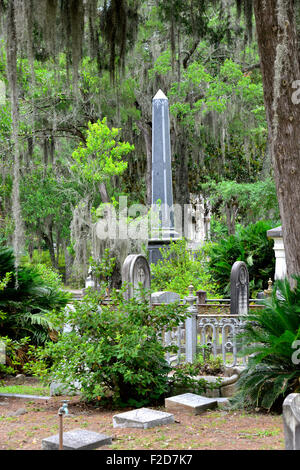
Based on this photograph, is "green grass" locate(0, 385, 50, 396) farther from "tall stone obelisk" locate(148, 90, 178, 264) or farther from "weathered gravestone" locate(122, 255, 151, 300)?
"tall stone obelisk" locate(148, 90, 178, 264)

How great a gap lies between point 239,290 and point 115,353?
5634 mm

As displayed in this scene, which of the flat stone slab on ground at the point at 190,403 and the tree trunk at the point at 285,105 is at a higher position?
the tree trunk at the point at 285,105

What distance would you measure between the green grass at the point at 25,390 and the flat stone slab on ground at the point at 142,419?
257cm

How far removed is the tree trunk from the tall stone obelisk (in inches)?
383

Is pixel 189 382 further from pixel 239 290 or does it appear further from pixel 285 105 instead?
pixel 239 290

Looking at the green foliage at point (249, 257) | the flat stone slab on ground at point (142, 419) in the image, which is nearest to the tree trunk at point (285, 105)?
the flat stone slab on ground at point (142, 419)

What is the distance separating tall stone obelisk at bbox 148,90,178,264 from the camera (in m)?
17.5

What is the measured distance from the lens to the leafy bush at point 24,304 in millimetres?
9602

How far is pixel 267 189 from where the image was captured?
2150cm

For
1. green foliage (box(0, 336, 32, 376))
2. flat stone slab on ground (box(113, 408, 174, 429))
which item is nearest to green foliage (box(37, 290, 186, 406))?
flat stone slab on ground (box(113, 408, 174, 429))

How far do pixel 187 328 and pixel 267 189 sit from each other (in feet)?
43.4

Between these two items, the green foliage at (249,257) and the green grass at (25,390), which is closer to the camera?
the green grass at (25,390)

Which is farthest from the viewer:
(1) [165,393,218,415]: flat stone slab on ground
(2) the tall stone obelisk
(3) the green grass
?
(2) the tall stone obelisk

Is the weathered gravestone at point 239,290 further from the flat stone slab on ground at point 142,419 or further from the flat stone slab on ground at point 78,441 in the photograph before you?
the flat stone slab on ground at point 78,441
